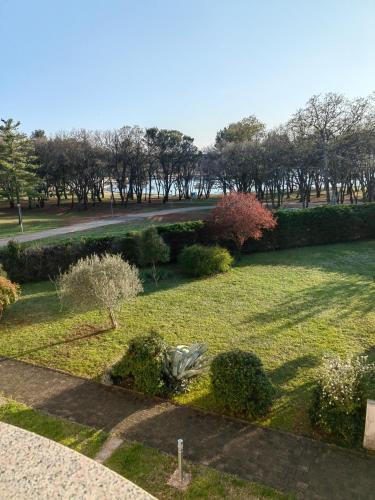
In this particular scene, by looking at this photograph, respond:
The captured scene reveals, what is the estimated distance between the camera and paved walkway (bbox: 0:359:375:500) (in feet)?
17.8

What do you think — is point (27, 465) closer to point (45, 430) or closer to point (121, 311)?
point (45, 430)

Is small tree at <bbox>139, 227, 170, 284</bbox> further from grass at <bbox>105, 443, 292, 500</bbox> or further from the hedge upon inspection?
grass at <bbox>105, 443, 292, 500</bbox>

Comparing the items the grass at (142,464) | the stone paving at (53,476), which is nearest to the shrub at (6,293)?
the grass at (142,464)

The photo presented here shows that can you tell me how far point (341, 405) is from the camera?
6.16m

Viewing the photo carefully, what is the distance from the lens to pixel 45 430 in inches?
262

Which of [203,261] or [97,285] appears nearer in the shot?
[97,285]

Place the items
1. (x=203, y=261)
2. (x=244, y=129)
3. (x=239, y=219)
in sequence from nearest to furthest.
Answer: (x=203, y=261) < (x=239, y=219) < (x=244, y=129)

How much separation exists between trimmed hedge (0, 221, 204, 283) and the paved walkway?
29.8 ft

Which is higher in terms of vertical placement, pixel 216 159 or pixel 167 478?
pixel 216 159

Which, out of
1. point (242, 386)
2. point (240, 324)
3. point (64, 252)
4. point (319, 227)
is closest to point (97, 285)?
point (240, 324)

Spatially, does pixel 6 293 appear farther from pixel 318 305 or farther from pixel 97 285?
pixel 318 305

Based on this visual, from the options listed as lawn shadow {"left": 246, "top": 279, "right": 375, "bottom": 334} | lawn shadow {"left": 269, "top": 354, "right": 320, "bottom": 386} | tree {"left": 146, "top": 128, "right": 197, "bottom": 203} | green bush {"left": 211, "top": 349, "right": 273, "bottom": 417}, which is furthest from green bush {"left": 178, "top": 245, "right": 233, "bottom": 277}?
tree {"left": 146, "top": 128, "right": 197, "bottom": 203}

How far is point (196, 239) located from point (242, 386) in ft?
45.7

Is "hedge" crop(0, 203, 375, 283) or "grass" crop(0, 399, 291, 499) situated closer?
"grass" crop(0, 399, 291, 499)
